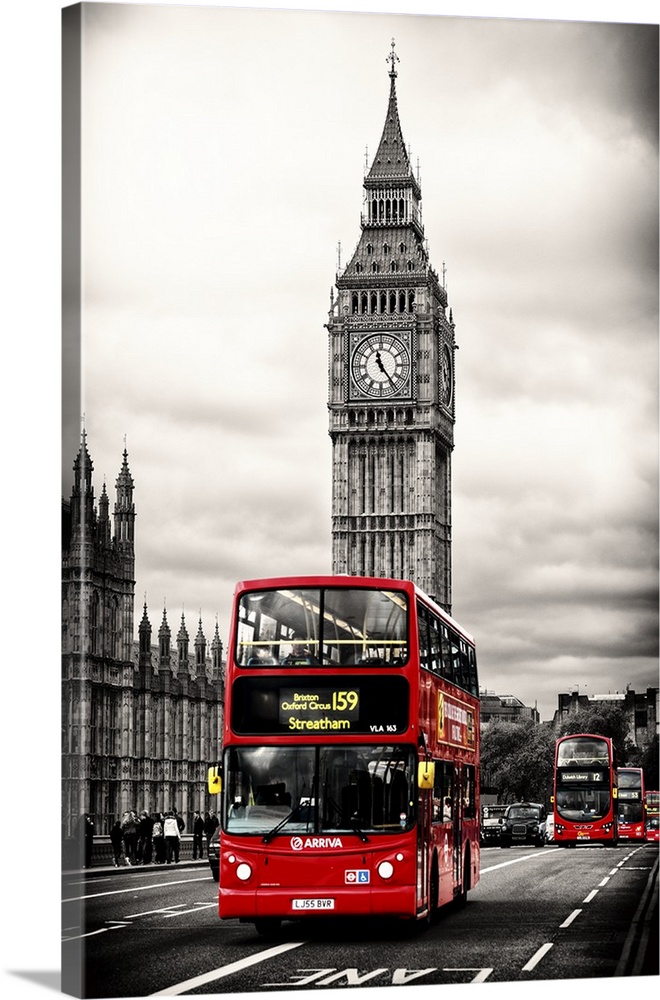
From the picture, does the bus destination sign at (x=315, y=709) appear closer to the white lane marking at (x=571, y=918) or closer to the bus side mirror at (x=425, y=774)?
the bus side mirror at (x=425, y=774)

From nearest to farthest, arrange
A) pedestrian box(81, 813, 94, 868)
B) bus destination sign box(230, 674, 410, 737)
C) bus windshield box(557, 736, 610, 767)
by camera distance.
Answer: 1. pedestrian box(81, 813, 94, 868)
2. bus destination sign box(230, 674, 410, 737)
3. bus windshield box(557, 736, 610, 767)

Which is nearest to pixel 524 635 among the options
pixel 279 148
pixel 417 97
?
pixel 279 148

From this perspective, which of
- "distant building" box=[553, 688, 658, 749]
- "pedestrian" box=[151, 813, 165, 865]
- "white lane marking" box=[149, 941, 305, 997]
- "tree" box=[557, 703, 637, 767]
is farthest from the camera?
"tree" box=[557, 703, 637, 767]

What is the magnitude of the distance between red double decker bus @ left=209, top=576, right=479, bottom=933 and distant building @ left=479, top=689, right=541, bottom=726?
66984mm

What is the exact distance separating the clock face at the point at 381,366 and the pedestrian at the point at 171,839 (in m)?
53.0

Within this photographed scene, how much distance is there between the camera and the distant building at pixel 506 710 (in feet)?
301

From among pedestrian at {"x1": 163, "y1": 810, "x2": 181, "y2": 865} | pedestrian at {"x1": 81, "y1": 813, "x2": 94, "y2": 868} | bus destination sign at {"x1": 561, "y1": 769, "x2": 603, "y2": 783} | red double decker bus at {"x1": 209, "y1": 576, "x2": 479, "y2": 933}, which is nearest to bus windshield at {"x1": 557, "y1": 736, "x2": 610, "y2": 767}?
bus destination sign at {"x1": 561, "y1": 769, "x2": 603, "y2": 783}

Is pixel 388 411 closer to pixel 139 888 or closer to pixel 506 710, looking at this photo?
pixel 506 710

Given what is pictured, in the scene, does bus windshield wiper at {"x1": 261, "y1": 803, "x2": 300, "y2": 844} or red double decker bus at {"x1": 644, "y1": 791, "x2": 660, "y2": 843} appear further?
red double decker bus at {"x1": 644, "y1": 791, "x2": 660, "y2": 843}

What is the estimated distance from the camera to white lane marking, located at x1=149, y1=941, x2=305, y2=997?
1495 centimetres

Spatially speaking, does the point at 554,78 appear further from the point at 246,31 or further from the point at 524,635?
the point at 524,635

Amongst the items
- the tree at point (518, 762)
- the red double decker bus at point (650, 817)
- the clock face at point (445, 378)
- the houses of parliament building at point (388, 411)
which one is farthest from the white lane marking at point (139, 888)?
the clock face at point (445, 378)

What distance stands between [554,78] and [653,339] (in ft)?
9.89

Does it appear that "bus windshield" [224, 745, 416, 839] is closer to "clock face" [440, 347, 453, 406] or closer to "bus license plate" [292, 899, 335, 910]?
"bus license plate" [292, 899, 335, 910]
